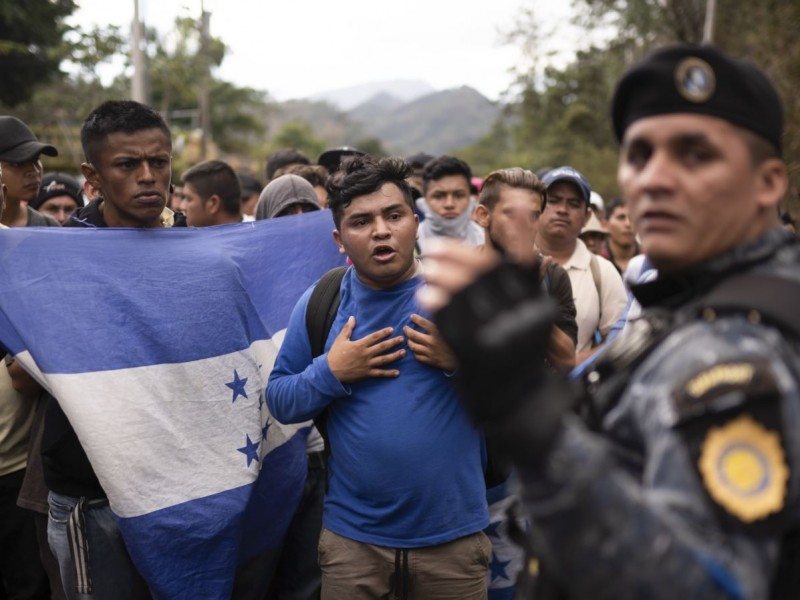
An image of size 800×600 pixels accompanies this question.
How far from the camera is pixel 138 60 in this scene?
45.1 feet

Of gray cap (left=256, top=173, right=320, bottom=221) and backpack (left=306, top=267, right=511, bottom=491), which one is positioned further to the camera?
gray cap (left=256, top=173, right=320, bottom=221)

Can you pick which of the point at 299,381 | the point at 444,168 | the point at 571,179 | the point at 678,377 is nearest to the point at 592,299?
the point at 571,179

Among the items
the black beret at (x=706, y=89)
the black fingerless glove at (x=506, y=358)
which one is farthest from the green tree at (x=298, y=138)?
the black fingerless glove at (x=506, y=358)

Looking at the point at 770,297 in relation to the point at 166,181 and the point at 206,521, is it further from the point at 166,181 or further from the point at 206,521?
the point at 166,181

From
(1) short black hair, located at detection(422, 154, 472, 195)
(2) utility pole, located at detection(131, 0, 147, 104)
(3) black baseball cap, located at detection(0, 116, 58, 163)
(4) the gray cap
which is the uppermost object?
(2) utility pole, located at detection(131, 0, 147, 104)

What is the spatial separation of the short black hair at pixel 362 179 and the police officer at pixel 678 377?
5.32ft

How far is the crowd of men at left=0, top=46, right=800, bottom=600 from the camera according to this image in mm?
1048

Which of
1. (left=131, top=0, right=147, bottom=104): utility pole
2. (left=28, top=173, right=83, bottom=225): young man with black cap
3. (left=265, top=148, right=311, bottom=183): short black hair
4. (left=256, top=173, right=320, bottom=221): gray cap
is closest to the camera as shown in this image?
(left=256, top=173, right=320, bottom=221): gray cap

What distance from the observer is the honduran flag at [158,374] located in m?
2.81

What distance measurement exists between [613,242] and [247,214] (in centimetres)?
356

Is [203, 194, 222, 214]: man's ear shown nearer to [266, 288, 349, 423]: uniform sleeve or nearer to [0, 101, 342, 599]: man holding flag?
[0, 101, 342, 599]: man holding flag

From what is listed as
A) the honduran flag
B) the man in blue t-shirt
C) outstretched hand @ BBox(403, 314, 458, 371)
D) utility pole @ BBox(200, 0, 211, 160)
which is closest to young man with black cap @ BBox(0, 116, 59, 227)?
the honduran flag

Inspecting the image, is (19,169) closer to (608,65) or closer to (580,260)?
(580,260)

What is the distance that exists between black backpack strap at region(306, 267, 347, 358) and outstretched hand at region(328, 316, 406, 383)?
0.81 feet
